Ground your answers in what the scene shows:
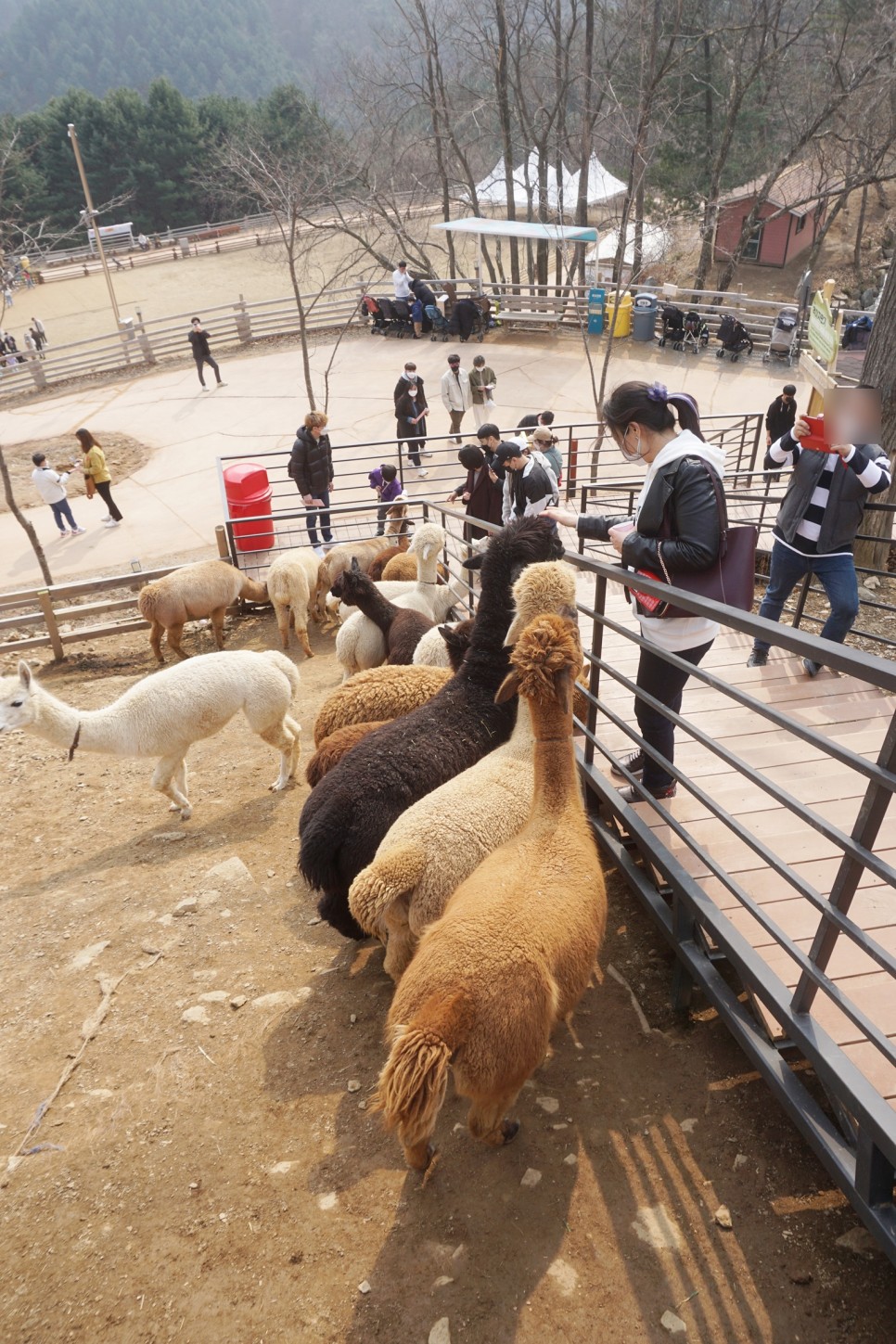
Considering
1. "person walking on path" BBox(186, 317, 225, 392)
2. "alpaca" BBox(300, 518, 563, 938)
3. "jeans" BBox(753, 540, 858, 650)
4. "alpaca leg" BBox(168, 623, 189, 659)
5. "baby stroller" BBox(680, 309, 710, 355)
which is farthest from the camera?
"baby stroller" BBox(680, 309, 710, 355)

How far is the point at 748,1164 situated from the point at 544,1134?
69cm

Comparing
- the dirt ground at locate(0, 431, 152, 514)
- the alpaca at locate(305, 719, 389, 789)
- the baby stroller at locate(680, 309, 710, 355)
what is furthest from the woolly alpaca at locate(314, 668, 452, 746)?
the baby stroller at locate(680, 309, 710, 355)

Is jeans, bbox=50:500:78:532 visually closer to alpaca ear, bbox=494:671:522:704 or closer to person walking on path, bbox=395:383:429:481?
person walking on path, bbox=395:383:429:481

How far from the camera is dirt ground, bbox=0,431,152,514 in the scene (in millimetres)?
15891

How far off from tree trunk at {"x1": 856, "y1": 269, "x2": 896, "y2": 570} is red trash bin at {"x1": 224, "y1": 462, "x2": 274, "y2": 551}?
7461 mm

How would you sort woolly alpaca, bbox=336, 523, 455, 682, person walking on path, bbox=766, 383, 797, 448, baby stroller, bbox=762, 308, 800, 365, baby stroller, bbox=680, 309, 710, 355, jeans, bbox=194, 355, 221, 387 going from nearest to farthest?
woolly alpaca, bbox=336, 523, 455, 682, person walking on path, bbox=766, 383, 797, 448, baby stroller, bbox=762, 308, 800, 365, baby stroller, bbox=680, 309, 710, 355, jeans, bbox=194, 355, 221, 387

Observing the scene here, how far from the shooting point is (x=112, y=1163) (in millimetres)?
2861

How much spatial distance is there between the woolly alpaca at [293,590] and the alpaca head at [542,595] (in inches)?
218

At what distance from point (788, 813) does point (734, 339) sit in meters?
19.0

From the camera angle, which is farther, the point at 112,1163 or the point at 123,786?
the point at 123,786

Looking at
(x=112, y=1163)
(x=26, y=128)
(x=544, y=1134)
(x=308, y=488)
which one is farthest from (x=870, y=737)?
(x=26, y=128)

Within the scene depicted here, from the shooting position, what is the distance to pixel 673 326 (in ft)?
67.4

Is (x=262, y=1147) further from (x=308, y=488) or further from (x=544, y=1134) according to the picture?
(x=308, y=488)

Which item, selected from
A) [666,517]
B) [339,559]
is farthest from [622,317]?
[666,517]
